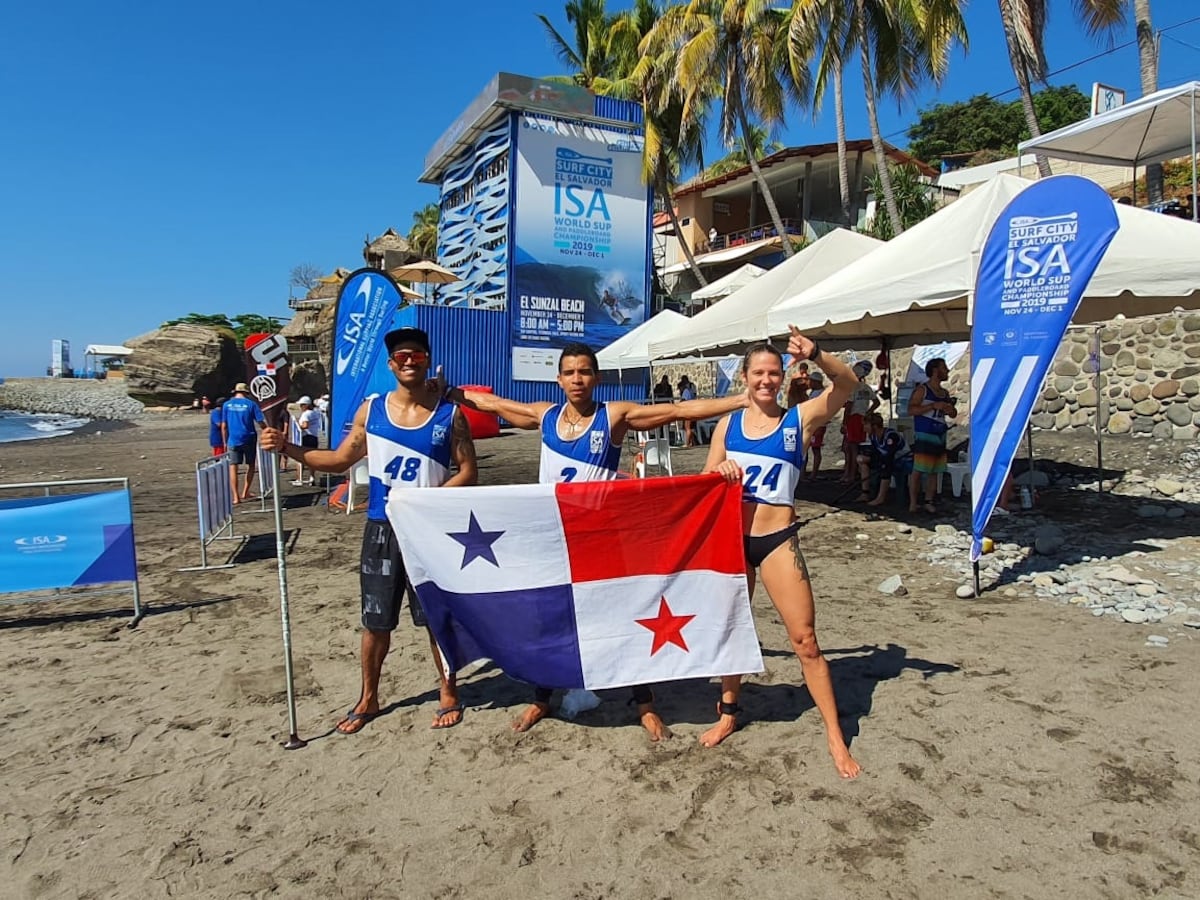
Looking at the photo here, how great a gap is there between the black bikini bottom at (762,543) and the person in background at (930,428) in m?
5.13

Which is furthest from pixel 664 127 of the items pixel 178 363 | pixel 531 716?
pixel 178 363

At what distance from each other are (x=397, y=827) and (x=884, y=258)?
6700mm

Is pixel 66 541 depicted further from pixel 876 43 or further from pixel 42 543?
pixel 876 43

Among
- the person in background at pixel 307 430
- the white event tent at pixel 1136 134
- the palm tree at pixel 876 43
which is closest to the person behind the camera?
the white event tent at pixel 1136 134

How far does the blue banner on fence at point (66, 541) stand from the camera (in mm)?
5344

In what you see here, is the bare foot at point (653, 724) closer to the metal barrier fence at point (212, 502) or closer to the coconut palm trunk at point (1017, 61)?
the metal barrier fence at point (212, 502)

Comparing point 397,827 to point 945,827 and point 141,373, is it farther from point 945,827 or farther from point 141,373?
point 141,373

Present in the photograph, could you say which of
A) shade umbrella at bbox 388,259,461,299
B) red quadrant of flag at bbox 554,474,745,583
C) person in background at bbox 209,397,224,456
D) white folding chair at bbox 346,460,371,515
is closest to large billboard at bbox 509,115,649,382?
shade umbrella at bbox 388,259,461,299

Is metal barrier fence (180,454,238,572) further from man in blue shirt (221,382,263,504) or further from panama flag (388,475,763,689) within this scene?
panama flag (388,475,763,689)

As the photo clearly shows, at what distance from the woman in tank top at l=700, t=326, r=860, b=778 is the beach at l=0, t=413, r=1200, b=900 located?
14.7 inches

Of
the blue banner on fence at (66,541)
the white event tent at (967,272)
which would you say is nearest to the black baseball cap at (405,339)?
the blue banner on fence at (66,541)

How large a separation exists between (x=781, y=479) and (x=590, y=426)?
0.96 m

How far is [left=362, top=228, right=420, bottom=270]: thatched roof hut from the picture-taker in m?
35.1

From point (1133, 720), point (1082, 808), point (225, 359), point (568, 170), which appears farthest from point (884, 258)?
point (225, 359)
